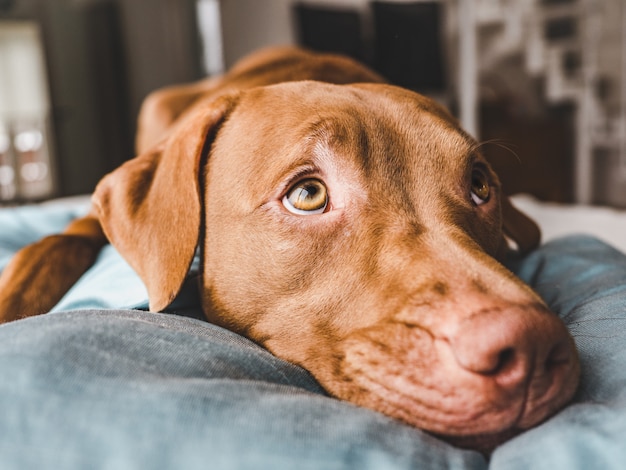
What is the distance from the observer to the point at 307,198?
183 cm

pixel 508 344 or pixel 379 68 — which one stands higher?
pixel 508 344

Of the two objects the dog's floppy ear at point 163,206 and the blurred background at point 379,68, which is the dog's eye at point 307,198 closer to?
the dog's floppy ear at point 163,206

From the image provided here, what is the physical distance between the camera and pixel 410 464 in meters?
1.06

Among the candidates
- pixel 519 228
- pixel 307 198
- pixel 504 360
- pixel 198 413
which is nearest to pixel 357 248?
pixel 307 198

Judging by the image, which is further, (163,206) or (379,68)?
(379,68)

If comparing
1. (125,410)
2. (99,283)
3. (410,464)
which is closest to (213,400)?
(125,410)

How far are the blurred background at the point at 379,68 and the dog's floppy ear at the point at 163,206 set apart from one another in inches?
280

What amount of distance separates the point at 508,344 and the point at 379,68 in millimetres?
8168

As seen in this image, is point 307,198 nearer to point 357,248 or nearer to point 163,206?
point 357,248

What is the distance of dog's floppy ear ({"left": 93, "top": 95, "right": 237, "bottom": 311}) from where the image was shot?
1872 millimetres

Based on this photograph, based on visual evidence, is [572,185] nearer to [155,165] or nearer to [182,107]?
[182,107]

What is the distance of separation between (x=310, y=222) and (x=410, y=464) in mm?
835

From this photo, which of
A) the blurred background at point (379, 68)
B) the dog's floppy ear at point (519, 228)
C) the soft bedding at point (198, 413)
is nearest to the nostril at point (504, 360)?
the soft bedding at point (198, 413)

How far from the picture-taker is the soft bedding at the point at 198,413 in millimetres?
1017
